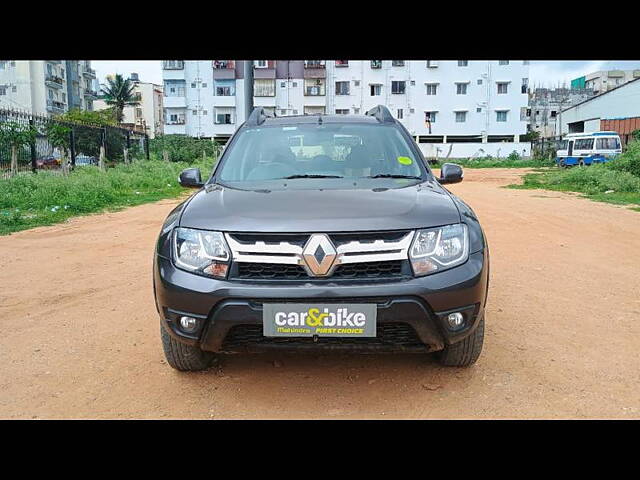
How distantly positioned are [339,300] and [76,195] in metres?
11.5

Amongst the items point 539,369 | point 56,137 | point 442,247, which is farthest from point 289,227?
point 56,137

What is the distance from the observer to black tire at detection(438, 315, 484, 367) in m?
3.23

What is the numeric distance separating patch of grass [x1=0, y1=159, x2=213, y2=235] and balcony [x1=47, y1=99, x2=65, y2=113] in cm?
4655

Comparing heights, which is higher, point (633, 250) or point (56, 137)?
point (56, 137)

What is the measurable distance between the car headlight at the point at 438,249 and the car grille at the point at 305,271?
0.10 meters

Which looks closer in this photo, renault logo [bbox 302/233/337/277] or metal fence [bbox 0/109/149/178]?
renault logo [bbox 302/233/337/277]

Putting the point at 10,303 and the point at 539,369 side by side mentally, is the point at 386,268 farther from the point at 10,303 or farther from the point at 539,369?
the point at 10,303

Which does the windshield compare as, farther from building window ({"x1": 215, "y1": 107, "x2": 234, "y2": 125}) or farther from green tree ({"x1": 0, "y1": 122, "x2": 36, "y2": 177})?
building window ({"x1": 215, "y1": 107, "x2": 234, "y2": 125})

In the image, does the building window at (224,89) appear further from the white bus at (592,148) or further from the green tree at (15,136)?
the green tree at (15,136)

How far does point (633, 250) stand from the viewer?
23.5 feet

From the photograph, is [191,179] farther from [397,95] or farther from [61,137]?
[397,95]

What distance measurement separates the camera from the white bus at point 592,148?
33.6m

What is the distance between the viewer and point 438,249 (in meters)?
2.89

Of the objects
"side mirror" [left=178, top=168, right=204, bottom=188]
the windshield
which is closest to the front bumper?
the windshield
